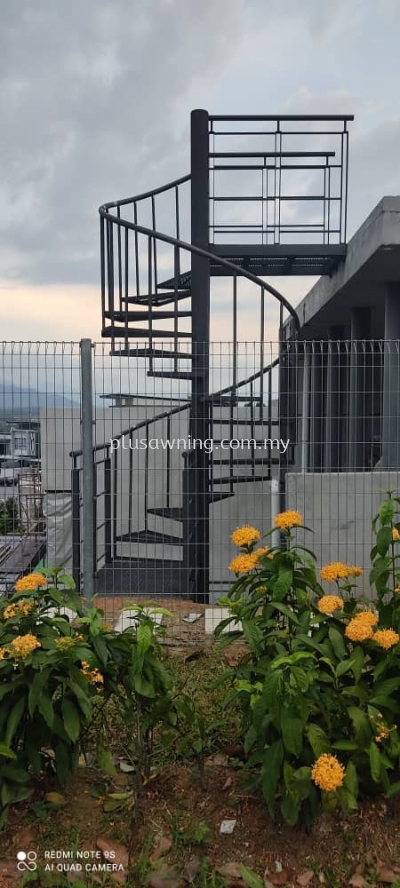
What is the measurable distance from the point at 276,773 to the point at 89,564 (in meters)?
2.56

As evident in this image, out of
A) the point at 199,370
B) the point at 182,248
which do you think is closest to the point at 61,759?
the point at 199,370

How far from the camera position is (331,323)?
34.2 feet

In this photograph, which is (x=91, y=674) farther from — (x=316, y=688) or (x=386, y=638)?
(x=386, y=638)

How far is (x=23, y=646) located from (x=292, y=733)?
82cm

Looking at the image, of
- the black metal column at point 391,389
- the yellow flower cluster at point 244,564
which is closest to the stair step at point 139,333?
the black metal column at point 391,389

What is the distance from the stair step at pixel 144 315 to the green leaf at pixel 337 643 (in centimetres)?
384

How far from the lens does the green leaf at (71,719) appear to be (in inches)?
75.9

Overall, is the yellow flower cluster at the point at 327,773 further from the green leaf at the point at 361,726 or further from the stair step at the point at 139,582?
the stair step at the point at 139,582

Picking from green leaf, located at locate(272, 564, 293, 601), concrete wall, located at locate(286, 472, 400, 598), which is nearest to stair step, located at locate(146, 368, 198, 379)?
concrete wall, located at locate(286, 472, 400, 598)

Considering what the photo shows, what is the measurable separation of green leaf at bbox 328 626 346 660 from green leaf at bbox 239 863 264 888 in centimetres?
69

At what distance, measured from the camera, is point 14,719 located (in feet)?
6.34

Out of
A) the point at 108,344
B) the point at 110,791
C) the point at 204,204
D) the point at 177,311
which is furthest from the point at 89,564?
the point at 204,204

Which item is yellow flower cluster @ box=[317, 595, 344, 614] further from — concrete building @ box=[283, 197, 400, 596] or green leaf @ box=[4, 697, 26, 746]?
concrete building @ box=[283, 197, 400, 596]

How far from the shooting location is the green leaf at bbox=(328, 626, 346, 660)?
210cm
